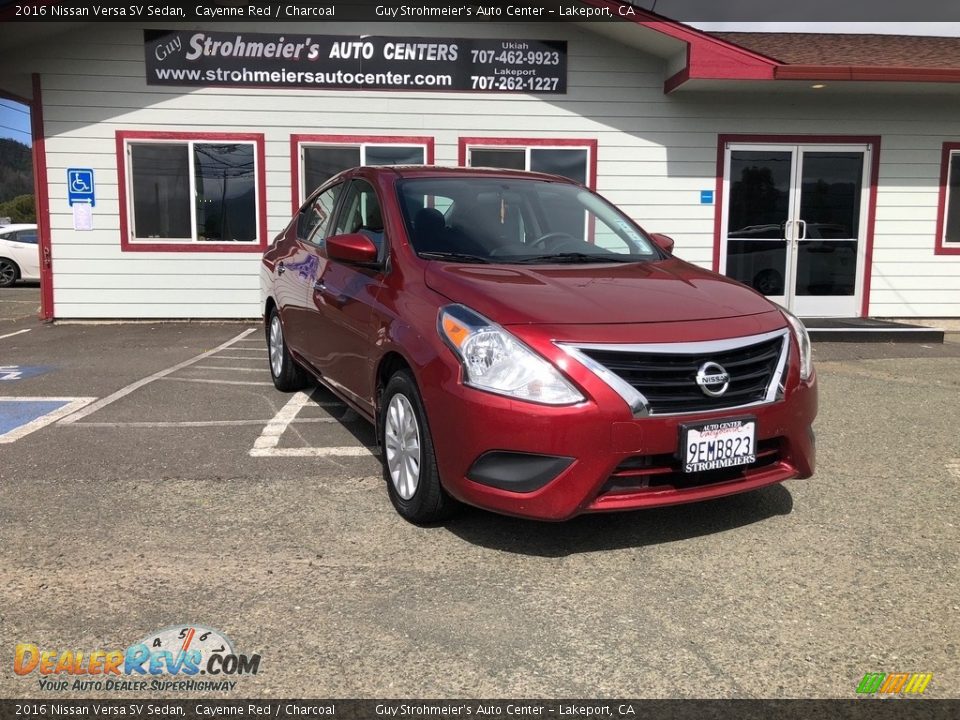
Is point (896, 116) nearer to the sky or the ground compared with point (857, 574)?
nearer to the sky

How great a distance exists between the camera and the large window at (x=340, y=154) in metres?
10.6

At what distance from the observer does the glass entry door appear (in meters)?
10.9

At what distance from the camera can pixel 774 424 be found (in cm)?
324

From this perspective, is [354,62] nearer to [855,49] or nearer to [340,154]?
[340,154]

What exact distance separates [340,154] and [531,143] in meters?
2.60

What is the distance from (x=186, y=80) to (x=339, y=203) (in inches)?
261

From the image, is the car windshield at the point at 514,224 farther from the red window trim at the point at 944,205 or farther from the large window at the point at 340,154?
the red window trim at the point at 944,205

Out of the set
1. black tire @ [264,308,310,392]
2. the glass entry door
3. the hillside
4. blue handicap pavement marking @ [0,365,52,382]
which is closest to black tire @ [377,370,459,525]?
black tire @ [264,308,310,392]

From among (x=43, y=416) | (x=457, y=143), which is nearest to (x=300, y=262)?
(x=43, y=416)

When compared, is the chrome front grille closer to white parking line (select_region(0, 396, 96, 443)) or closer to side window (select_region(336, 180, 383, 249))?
side window (select_region(336, 180, 383, 249))

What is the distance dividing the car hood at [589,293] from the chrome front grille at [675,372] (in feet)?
0.54

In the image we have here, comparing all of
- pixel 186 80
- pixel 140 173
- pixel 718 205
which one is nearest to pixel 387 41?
pixel 186 80

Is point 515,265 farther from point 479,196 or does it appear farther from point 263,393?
point 263,393

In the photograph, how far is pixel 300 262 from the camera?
539 centimetres
